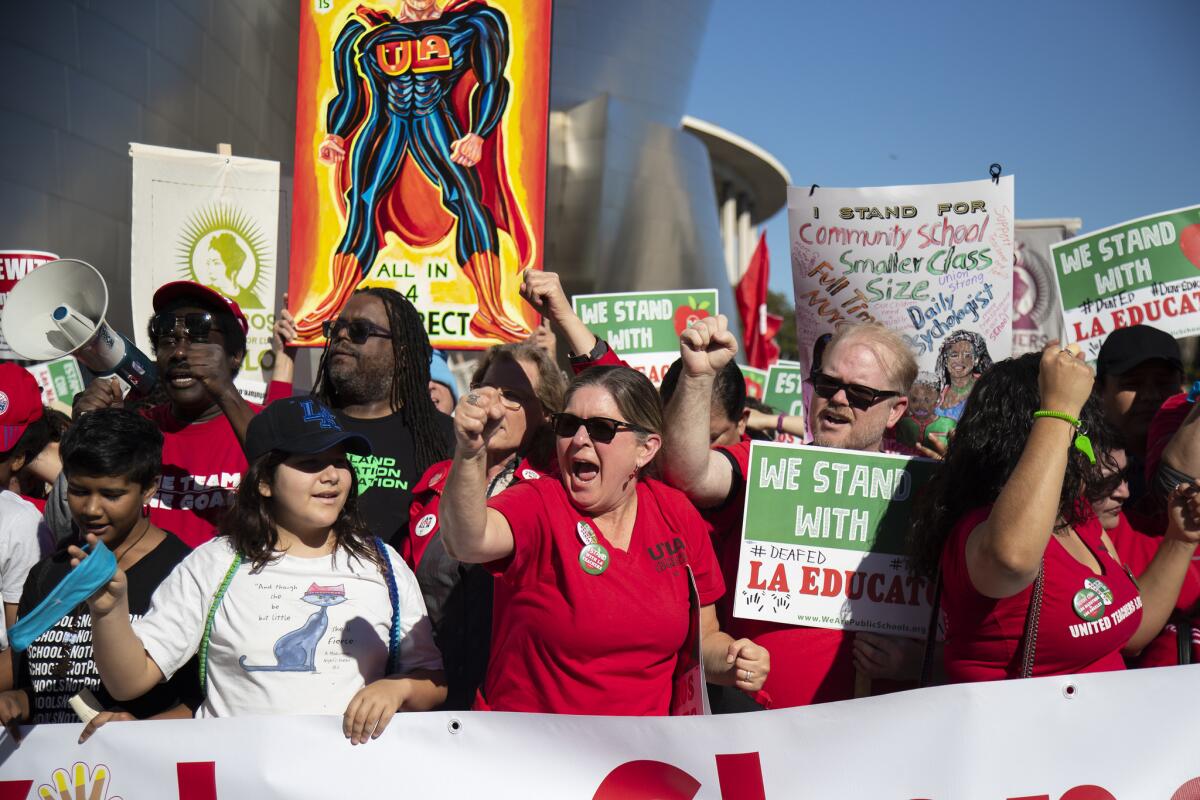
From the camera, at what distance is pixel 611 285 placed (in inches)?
941

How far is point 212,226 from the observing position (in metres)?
5.82

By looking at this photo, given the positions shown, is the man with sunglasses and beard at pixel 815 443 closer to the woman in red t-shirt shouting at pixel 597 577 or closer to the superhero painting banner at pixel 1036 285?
the woman in red t-shirt shouting at pixel 597 577

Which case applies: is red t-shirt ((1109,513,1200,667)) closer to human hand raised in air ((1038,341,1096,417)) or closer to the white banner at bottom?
the white banner at bottom

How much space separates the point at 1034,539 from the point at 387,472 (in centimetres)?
213

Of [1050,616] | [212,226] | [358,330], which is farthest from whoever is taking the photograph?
[212,226]

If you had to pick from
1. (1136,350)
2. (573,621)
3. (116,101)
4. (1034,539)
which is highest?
(116,101)

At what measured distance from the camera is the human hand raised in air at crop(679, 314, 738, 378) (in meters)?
2.89

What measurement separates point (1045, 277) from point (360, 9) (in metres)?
4.82

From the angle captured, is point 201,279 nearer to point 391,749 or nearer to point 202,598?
point 202,598

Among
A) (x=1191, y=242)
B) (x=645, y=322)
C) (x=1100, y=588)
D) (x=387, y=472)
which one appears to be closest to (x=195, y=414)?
(x=387, y=472)

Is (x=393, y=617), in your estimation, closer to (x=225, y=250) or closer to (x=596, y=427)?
(x=596, y=427)

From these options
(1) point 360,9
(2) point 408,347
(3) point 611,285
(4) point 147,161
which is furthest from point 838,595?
(3) point 611,285

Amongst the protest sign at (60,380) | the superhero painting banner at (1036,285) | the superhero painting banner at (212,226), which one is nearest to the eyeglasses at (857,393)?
the superhero painting banner at (212,226)

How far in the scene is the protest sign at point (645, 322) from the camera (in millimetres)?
7270
